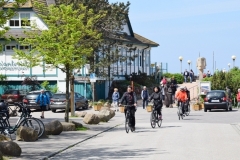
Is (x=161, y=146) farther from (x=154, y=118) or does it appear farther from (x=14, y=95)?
(x=14, y=95)

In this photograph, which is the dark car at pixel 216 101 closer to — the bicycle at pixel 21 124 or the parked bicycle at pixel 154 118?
the parked bicycle at pixel 154 118

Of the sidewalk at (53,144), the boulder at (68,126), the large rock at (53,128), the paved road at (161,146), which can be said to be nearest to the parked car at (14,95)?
the sidewalk at (53,144)

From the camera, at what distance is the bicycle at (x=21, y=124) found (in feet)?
62.4

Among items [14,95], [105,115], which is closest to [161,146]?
[105,115]

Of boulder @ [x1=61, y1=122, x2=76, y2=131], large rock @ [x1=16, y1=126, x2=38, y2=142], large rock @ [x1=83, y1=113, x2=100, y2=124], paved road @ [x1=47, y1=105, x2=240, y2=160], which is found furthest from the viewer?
large rock @ [x1=83, y1=113, x2=100, y2=124]

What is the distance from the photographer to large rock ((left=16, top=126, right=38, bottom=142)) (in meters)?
19.6

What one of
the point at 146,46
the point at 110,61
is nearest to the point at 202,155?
the point at 110,61

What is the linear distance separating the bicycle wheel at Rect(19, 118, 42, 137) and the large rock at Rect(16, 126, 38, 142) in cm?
34

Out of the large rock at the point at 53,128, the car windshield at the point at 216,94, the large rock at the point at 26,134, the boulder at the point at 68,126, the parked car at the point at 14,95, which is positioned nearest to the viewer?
the large rock at the point at 26,134

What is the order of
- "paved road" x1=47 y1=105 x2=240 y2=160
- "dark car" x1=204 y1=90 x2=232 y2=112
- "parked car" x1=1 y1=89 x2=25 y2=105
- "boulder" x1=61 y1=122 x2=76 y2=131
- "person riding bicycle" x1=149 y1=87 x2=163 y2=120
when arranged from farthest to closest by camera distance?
"parked car" x1=1 y1=89 x2=25 y2=105, "dark car" x1=204 y1=90 x2=232 y2=112, "person riding bicycle" x1=149 y1=87 x2=163 y2=120, "boulder" x1=61 y1=122 x2=76 y2=131, "paved road" x1=47 y1=105 x2=240 y2=160

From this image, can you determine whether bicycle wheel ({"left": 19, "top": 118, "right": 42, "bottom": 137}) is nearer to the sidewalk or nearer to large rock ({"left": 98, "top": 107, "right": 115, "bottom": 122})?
the sidewalk

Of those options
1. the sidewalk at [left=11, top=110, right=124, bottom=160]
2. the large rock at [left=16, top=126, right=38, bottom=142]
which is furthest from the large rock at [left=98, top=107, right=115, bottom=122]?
the large rock at [left=16, top=126, right=38, bottom=142]

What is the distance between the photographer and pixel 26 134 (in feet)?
64.8

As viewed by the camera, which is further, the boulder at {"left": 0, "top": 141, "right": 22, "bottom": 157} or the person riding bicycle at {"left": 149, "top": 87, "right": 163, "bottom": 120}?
the person riding bicycle at {"left": 149, "top": 87, "right": 163, "bottom": 120}
